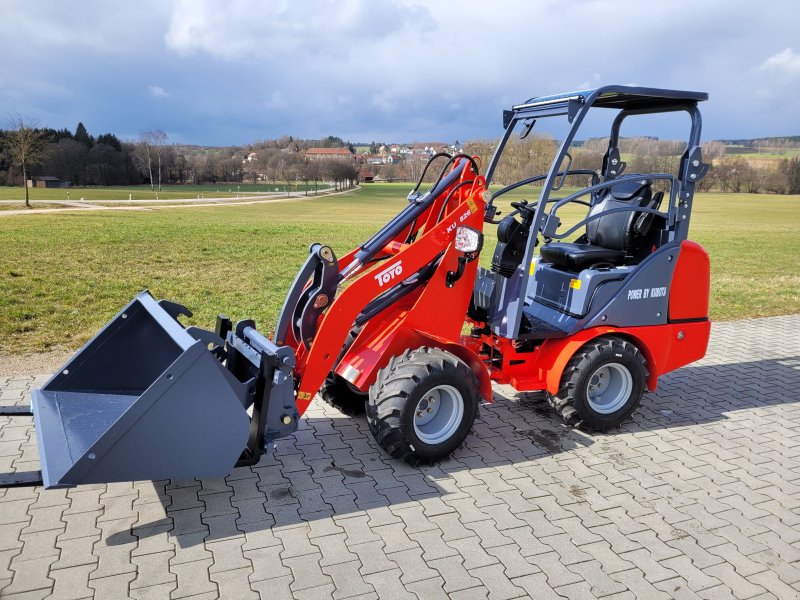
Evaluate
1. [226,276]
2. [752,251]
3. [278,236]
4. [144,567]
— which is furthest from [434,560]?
[752,251]

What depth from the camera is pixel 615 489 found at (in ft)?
16.1

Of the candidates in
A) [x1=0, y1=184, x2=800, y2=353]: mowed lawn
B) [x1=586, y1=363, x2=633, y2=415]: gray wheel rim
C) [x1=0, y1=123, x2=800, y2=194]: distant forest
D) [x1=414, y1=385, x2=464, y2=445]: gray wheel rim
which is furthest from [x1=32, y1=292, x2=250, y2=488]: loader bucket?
[x1=0, y1=123, x2=800, y2=194]: distant forest

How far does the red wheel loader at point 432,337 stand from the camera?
4000mm

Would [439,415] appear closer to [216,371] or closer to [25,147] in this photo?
[216,371]

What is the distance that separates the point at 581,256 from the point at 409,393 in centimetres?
238

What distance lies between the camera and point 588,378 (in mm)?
5574

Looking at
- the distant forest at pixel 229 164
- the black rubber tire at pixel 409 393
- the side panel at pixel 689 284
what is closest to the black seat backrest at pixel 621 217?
the side panel at pixel 689 284

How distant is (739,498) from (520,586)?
220 centimetres

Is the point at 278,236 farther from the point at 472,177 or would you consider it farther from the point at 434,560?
the point at 434,560

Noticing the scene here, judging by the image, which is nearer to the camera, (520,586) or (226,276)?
(520,586)

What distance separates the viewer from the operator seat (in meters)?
6.02

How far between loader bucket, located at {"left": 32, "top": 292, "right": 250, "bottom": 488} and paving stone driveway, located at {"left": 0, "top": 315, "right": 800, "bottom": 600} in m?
0.54

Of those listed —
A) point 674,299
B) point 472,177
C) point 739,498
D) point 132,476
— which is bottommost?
point 739,498

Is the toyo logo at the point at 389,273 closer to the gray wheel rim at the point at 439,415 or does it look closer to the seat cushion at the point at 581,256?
the gray wheel rim at the point at 439,415
